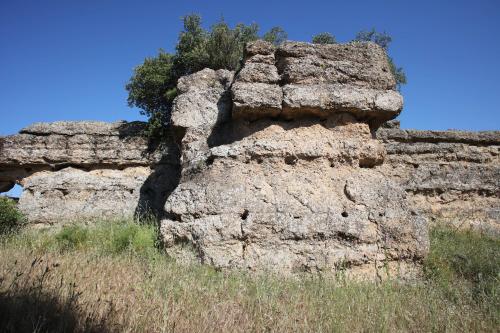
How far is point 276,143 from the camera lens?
596 cm

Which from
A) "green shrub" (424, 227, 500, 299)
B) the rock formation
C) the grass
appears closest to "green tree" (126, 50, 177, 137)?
the rock formation

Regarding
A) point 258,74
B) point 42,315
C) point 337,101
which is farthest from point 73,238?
point 337,101

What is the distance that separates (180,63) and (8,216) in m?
6.46

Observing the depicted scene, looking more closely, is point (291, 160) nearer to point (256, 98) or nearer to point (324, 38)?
point (256, 98)

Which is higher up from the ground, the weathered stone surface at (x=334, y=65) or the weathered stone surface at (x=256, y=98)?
the weathered stone surface at (x=334, y=65)

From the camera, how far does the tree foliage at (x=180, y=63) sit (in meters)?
10.7

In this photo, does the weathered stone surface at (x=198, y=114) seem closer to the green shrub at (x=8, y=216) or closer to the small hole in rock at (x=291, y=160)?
the small hole in rock at (x=291, y=160)

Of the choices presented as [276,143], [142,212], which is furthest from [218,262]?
[142,212]

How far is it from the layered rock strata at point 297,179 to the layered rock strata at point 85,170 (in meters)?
2.22

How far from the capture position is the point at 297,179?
5.87 meters

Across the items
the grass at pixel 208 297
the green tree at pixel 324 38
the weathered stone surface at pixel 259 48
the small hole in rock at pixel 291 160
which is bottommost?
the grass at pixel 208 297

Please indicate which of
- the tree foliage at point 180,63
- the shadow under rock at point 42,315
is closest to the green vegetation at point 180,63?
the tree foliage at point 180,63

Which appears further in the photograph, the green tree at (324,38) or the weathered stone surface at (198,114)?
the green tree at (324,38)

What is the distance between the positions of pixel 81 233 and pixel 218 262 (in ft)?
8.97
